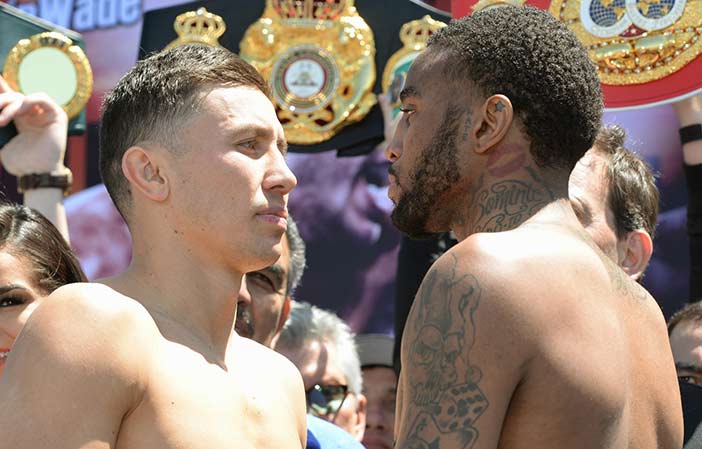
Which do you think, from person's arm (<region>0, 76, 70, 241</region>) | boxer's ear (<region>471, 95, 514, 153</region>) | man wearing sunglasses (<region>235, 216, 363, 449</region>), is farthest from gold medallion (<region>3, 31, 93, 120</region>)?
boxer's ear (<region>471, 95, 514, 153</region>)

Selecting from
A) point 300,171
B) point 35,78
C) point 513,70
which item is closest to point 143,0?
point 35,78

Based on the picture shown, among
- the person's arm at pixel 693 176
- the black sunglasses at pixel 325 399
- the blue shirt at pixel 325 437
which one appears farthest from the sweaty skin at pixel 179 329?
the person's arm at pixel 693 176

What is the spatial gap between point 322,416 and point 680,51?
2090mm

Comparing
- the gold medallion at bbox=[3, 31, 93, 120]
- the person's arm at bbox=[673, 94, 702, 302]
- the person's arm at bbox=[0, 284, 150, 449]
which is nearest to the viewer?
the person's arm at bbox=[0, 284, 150, 449]

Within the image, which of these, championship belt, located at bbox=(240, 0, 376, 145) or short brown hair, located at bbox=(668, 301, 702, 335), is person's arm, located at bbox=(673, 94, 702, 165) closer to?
short brown hair, located at bbox=(668, 301, 702, 335)

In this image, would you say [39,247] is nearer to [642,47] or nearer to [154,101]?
[154,101]

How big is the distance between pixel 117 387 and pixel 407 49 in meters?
3.43

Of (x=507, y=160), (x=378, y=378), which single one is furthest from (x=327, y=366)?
(x=507, y=160)

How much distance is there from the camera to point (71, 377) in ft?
6.79

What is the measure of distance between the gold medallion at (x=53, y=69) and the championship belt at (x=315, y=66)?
800 millimetres

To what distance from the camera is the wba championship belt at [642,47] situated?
14.7 ft

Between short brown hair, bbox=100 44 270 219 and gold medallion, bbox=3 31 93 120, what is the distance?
283 cm

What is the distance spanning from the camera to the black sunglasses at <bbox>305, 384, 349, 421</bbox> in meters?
4.48

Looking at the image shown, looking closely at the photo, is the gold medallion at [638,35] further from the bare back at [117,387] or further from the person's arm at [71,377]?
the person's arm at [71,377]
